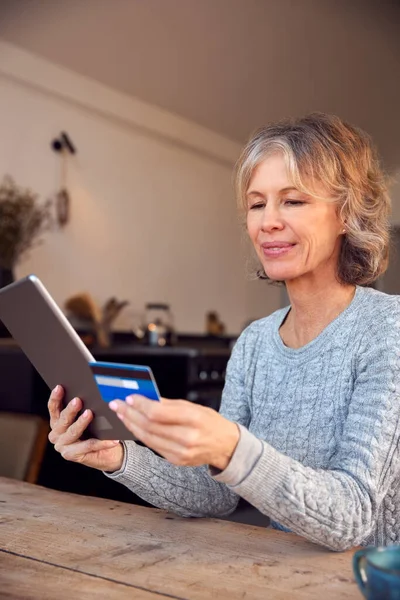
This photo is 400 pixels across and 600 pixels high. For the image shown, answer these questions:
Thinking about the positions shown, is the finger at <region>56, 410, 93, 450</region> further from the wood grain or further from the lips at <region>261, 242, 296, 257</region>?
the lips at <region>261, 242, 296, 257</region>

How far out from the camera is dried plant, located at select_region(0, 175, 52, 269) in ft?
13.1

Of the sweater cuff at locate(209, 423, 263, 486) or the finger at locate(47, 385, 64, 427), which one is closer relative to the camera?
the sweater cuff at locate(209, 423, 263, 486)

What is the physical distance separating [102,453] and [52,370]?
0.17m

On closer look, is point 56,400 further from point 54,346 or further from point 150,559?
point 150,559

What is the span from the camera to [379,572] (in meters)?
0.55

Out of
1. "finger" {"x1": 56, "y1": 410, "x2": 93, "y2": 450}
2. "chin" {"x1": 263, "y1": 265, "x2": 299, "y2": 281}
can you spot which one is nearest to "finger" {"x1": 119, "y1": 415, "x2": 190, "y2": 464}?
"finger" {"x1": 56, "y1": 410, "x2": 93, "y2": 450}

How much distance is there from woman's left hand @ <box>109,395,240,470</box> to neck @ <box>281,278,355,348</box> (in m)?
0.53

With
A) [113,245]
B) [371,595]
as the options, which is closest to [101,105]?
[113,245]

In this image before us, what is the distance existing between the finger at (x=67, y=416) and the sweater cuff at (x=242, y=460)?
287 mm

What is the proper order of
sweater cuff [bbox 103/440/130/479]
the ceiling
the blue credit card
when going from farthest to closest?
1. the ceiling
2. sweater cuff [bbox 103/440/130/479]
3. the blue credit card

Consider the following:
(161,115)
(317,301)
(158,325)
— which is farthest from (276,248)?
(161,115)

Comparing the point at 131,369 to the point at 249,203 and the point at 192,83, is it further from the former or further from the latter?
the point at 192,83

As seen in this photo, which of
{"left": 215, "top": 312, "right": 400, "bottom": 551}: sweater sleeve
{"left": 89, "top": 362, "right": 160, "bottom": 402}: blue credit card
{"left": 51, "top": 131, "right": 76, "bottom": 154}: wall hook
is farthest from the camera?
{"left": 51, "top": 131, "right": 76, "bottom": 154}: wall hook

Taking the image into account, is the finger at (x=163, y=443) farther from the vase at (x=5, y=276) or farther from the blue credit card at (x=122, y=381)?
the vase at (x=5, y=276)
